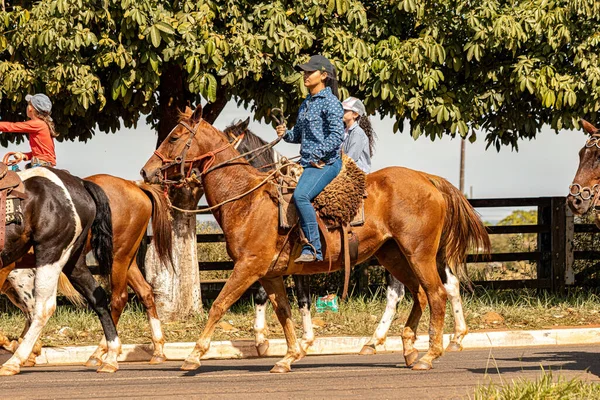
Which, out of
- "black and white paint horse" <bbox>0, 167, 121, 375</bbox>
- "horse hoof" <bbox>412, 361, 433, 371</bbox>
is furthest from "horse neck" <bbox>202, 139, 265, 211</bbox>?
"horse hoof" <bbox>412, 361, 433, 371</bbox>

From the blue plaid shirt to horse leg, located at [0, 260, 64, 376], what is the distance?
8.72 feet

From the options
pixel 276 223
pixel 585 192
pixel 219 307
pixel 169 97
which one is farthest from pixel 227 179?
pixel 169 97

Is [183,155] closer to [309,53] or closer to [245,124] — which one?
[245,124]

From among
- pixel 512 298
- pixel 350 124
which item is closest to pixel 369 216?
pixel 350 124

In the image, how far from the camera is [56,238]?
941 cm

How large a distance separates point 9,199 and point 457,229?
4.65m

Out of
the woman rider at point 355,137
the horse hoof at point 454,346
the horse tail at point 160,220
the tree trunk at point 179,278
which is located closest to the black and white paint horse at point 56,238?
the horse tail at point 160,220

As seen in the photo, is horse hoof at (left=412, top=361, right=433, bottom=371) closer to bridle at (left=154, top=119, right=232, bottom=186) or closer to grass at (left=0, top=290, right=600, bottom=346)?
bridle at (left=154, top=119, right=232, bottom=186)

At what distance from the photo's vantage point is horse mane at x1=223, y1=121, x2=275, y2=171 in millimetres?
11656

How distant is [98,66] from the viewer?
13.1m

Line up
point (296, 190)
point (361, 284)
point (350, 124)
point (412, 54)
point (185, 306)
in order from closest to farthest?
point (296, 190), point (350, 124), point (412, 54), point (185, 306), point (361, 284)

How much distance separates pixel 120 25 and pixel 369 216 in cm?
511

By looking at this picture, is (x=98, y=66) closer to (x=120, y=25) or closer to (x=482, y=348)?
(x=120, y=25)

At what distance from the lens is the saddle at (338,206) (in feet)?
31.0
